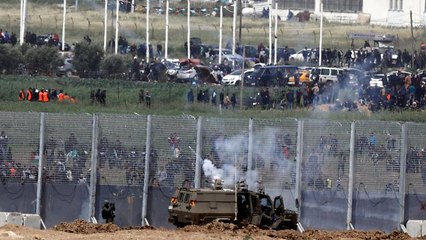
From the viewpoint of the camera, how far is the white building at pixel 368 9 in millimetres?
90938

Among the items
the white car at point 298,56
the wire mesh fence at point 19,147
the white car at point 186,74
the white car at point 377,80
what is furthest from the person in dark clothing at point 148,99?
the white car at point 298,56

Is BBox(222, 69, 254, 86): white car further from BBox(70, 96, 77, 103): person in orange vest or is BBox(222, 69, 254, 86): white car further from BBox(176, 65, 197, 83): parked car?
BBox(70, 96, 77, 103): person in orange vest

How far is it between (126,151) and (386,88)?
25.4 m

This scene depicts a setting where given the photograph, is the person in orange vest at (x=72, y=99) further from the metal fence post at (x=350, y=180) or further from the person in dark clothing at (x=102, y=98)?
the metal fence post at (x=350, y=180)

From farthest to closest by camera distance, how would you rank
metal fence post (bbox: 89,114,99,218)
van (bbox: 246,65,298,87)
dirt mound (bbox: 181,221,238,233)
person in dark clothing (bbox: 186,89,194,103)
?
1. van (bbox: 246,65,298,87)
2. person in dark clothing (bbox: 186,89,194,103)
3. metal fence post (bbox: 89,114,99,218)
4. dirt mound (bbox: 181,221,238,233)

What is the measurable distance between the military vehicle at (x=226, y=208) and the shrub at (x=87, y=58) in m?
29.1

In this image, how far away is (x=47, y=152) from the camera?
3078 cm

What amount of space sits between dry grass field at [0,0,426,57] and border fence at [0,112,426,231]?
3891 cm

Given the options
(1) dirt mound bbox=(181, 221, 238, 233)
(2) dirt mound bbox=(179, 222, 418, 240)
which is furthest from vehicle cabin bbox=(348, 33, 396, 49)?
(1) dirt mound bbox=(181, 221, 238, 233)

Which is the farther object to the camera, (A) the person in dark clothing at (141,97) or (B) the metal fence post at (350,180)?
(A) the person in dark clothing at (141,97)

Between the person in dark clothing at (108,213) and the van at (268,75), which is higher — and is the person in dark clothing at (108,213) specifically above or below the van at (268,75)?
below

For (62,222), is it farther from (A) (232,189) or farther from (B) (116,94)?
(B) (116,94)

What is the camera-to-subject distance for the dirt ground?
2673cm

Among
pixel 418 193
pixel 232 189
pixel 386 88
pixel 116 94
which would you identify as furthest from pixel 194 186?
pixel 386 88
